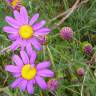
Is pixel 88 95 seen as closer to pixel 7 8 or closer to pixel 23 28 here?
pixel 23 28

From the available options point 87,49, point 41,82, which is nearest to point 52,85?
point 41,82

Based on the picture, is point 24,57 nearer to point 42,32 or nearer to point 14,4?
point 42,32

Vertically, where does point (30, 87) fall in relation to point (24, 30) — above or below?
below

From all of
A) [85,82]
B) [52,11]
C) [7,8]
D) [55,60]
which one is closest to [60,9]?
[52,11]

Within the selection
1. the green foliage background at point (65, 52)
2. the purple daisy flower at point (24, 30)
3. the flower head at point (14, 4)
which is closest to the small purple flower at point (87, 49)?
the green foliage background at point (65, 52)

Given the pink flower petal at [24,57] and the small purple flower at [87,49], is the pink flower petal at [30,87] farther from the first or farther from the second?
the small purple flower at [87,49]

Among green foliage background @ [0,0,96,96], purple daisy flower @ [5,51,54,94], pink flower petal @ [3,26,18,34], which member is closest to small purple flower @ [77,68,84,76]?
green foliage background @ [0,0,96,96]

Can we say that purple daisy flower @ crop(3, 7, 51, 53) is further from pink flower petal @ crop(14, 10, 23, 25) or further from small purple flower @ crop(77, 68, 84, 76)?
small purple flower @ crop(77, 68, 84, 76)
